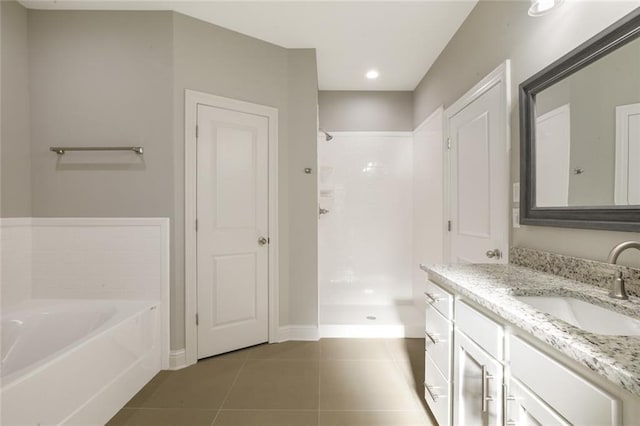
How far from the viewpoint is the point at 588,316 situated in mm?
957

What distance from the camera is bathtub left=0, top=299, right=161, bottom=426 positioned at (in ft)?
3.86

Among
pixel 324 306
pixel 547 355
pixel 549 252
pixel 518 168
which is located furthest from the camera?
pixel 324 306

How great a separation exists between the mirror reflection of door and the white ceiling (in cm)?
120

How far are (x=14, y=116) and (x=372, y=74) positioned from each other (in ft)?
9.86

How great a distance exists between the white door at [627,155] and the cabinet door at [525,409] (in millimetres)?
746

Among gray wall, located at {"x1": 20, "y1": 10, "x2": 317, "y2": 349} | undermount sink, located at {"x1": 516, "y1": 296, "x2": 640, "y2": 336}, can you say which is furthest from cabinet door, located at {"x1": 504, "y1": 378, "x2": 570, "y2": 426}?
gray wall, located at {"x1": 20, "y1": 10, "x2": 317, "y2": 349}

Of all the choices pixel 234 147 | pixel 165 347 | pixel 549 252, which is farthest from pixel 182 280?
pixel 549 252

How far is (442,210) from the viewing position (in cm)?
243

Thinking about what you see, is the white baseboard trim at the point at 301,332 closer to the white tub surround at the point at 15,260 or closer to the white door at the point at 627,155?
the white tub surround at the point at 15,260

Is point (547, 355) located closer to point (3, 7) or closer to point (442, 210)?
point (442, 210)

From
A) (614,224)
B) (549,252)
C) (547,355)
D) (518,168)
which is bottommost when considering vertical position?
(547,355)

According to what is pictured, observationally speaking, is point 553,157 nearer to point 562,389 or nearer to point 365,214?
point 562,389

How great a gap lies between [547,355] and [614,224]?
616 mm

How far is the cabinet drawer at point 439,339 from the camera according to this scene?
130cm
